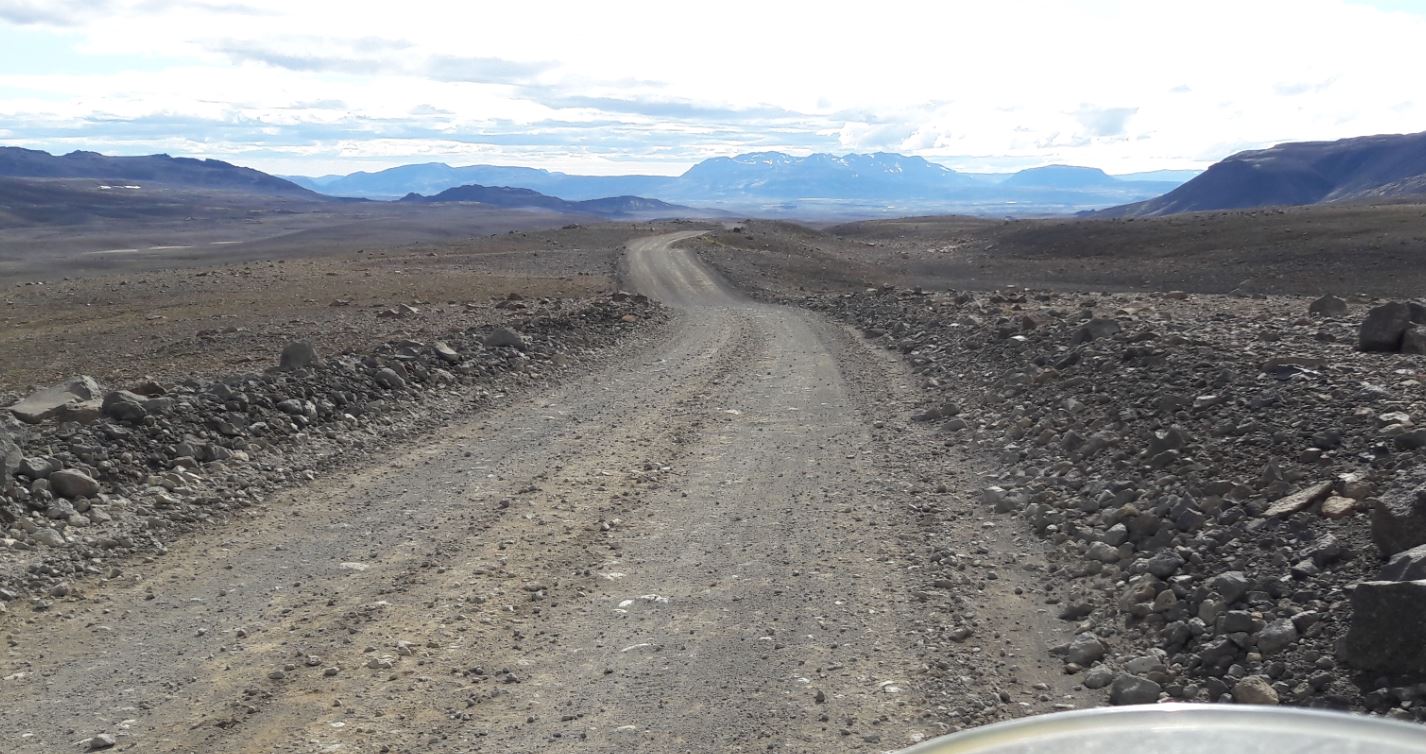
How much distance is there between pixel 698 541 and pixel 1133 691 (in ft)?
11.9

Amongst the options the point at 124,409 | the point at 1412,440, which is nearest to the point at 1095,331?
the point at 1412,440

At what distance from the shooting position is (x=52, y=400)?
11.2 meters

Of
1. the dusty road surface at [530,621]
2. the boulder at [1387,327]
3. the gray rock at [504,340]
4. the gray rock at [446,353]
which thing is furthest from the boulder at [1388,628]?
the gray rock at [504,340]

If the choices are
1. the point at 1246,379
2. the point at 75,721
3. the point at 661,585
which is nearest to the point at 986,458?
the point at 1246,379

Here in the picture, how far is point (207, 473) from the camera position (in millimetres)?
9828

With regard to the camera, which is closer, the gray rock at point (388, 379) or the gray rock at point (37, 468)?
the gray rock at point (37, 468)

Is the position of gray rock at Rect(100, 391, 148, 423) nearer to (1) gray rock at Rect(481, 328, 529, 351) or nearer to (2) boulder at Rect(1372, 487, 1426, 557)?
(1) gray rock at Rect(481, 328, 529, 351)

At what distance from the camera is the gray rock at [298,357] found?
1360cm

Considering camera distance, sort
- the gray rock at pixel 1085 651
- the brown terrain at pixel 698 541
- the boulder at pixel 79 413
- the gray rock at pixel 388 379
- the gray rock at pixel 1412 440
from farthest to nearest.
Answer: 1. the gray rock at pixel 388 379
2. the boulder at pixel 79 413
3. the gray rock at pixel 1412 440
4. the gray rock at pixel 1085 651
5. the brown terrain at pixel 698 541

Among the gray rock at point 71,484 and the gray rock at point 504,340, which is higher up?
the gray rock at point 504,340

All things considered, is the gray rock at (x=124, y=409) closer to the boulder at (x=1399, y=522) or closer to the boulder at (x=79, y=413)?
the boulder at (x=79, y=413)

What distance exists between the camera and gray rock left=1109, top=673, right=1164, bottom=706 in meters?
5.43

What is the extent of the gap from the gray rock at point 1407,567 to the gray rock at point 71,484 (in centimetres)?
876

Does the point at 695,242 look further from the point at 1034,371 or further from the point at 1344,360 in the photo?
the point at 1344,360
